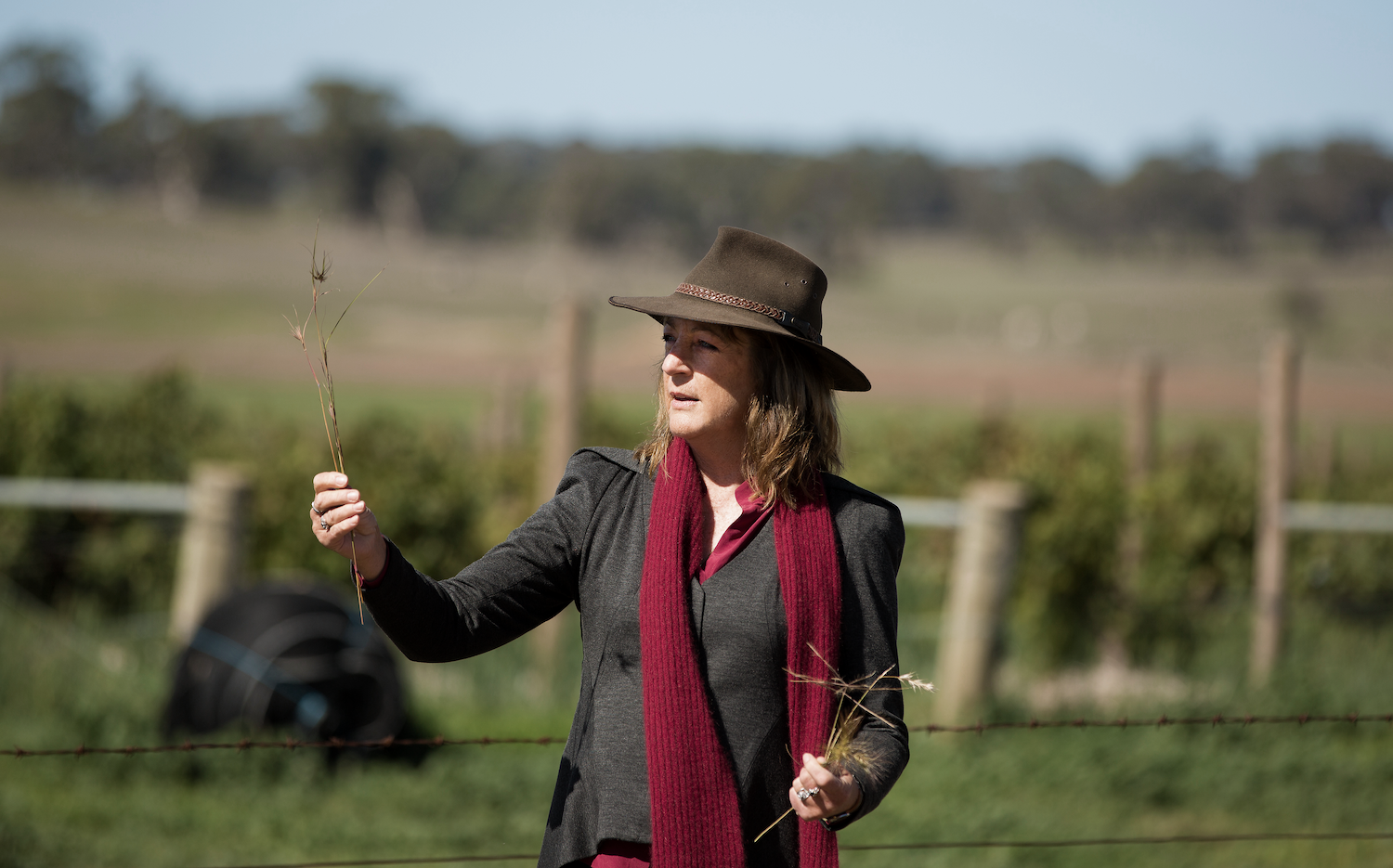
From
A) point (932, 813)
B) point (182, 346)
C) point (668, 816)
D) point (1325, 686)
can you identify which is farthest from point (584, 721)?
point (182, 346)

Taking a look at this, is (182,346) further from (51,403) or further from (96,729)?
(96,729)

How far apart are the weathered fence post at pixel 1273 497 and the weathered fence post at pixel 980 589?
1.79 m

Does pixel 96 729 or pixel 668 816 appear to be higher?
pixel 668 816

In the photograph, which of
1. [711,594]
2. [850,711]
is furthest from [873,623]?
[711,594]

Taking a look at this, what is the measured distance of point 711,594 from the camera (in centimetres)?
200

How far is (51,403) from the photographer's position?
25.6 feet

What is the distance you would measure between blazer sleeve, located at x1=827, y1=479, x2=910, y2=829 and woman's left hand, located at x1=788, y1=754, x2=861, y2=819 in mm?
81

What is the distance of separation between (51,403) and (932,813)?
19.3 feet

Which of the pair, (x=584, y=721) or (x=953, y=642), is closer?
(x=584, y=721)

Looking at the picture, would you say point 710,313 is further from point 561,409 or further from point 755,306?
point 561,409

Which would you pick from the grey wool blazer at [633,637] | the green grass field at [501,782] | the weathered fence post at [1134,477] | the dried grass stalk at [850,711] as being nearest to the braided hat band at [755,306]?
the grey wool blazer at [633,637]

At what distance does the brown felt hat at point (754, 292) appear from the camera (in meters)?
2.00

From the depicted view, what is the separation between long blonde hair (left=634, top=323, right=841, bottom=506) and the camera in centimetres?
204

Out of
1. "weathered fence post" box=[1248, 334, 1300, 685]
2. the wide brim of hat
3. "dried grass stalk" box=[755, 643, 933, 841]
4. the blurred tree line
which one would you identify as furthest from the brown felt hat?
the blurred tree line
